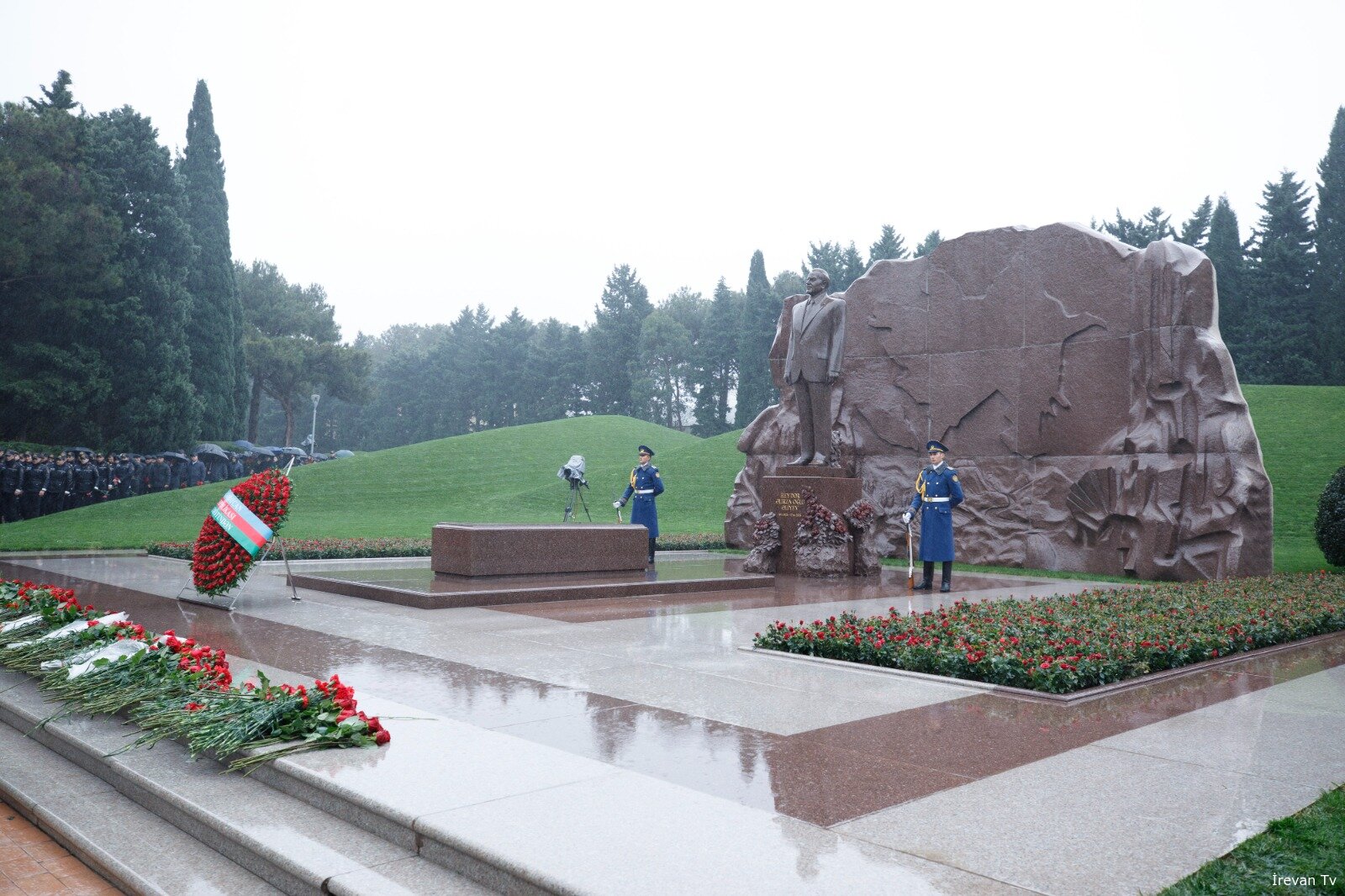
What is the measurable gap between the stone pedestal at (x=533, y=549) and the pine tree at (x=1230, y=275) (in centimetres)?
3174

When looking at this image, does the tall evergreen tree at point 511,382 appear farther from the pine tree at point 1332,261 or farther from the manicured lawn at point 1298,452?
the manicured lawn at point 1298,452

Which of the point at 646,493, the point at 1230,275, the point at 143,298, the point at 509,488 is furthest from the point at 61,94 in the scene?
the point at 1230,275

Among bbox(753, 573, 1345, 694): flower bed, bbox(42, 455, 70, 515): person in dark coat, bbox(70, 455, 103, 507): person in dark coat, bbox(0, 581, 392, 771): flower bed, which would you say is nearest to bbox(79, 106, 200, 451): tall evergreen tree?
bbox(70, 455, 103, 507): person in dark coat

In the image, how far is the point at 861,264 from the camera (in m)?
54.4

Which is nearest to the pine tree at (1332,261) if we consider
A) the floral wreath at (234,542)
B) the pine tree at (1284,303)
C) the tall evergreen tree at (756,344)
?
the pine tree at (1284,303)

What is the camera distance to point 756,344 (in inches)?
2014

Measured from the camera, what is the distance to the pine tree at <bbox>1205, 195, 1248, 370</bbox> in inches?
1417

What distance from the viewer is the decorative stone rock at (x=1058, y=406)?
40.1ft

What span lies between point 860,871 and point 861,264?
53630mm

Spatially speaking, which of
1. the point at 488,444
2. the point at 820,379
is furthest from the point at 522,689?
the point at 488,444

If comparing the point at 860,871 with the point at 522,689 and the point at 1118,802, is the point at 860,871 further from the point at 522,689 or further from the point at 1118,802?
the point at 522,689

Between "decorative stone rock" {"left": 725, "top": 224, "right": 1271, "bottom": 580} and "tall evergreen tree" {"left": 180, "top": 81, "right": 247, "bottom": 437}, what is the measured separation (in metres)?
26.0

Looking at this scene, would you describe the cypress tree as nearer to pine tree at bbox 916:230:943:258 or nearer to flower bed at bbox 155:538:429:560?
pine tree at bbox 916:230:943:258

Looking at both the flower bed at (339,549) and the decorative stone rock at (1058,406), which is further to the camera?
the flower bed at (339,549)
